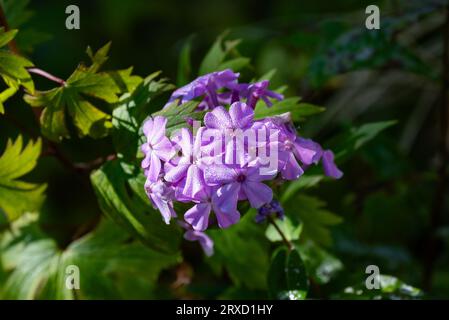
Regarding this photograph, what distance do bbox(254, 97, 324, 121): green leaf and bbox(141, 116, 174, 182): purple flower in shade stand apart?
29 centimetres

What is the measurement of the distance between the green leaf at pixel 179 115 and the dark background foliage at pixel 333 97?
1.67ft

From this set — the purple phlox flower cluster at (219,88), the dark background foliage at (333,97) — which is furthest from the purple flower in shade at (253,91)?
the dark background foliage at (333,97)

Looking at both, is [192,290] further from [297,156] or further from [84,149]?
[84,149]

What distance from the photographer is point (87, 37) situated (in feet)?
11.8

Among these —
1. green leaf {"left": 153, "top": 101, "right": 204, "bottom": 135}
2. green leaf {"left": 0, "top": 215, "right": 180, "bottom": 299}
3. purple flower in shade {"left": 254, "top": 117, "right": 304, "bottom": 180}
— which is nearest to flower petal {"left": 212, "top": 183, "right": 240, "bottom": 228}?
purple flower in shade {"left": 254, "top": 117, "right": 304, "bottom": 180}

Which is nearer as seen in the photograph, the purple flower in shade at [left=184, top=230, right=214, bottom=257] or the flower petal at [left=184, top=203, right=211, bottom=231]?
the flower petal at [left=184, top=203, right=211, bottom=231]

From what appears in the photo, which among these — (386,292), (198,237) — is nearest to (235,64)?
(198,237)

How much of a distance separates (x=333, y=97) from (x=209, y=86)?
6.16 ft

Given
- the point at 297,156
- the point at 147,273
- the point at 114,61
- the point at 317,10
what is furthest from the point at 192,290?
the point at 317,10

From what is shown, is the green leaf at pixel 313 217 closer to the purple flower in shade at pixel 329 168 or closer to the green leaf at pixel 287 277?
the green leaf at pixel 287 277

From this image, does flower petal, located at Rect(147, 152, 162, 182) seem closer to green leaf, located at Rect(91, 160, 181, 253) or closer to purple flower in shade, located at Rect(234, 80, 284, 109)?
green leaf, located at Rect(91, 160, 181, 253)

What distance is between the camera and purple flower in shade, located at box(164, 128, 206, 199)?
134cm

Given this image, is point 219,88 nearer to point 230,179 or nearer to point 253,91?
point 253,91

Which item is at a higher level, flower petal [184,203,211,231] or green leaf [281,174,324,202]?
flower petal [184,203,211,231]
